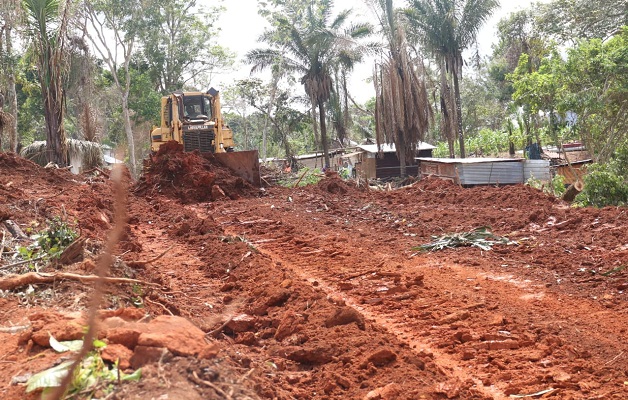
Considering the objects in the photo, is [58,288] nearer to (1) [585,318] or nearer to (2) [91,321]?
(2) [91,321]

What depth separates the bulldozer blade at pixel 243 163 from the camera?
807 inches

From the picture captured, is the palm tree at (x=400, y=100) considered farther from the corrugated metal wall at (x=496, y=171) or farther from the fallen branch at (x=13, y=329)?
the fallen branch at (x=13, y=329)

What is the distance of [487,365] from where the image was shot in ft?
17.2

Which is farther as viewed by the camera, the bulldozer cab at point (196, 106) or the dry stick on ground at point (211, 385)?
the bulldozer cab at point (196, 106)

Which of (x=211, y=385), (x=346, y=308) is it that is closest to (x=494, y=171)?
(x=346, y=308)

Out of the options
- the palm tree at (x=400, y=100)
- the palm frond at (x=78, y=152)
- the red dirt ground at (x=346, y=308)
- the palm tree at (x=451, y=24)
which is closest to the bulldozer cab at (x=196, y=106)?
the palm frond at (x=78, y=152)

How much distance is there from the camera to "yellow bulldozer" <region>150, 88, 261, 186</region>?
20.6 metres

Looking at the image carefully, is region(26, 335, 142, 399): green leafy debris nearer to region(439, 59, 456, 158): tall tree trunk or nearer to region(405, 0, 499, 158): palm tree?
region(405, 0, 499, 158): palm tree

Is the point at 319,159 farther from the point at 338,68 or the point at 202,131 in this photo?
the point at 202,131

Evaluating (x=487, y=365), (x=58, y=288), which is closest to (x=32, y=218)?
(x=58, y=288)

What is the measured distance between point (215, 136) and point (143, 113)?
19.3m

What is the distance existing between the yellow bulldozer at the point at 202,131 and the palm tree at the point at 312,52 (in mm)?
11150

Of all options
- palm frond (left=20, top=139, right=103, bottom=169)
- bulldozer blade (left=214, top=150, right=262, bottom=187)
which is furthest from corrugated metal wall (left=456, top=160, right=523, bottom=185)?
palm frond (left=20, top=139, right=103, bottom=169)

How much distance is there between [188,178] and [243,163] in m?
2.04
